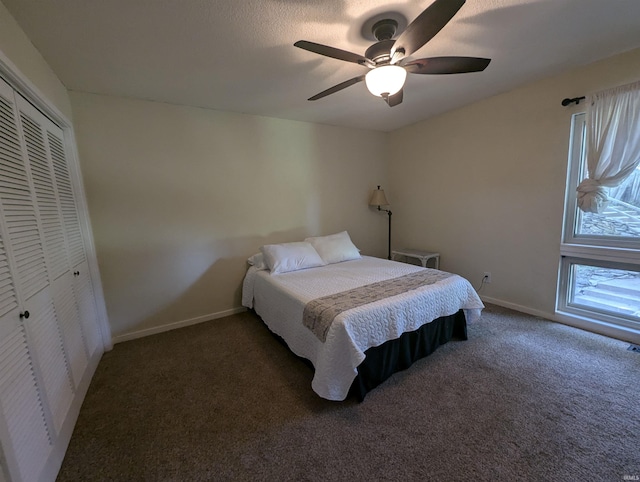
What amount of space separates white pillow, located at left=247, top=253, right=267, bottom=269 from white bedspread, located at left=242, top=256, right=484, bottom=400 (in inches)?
2.9

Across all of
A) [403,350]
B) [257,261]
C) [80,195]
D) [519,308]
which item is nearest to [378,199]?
[257,261]

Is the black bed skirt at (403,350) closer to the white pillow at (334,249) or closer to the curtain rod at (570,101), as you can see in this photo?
the white pillow at (334,249)

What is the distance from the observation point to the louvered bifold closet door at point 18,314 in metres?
1.04

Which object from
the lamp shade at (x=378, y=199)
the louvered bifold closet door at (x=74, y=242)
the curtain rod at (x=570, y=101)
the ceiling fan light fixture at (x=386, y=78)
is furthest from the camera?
the lamp shade at (x=378, y=199)

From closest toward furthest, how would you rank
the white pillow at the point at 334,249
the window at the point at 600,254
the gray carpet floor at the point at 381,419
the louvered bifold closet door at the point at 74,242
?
1. the gray carpet floor at the point at 381,419
2. the louvered bifold closet door at the point at 74,242
3. the window at the point at 600,254
4. the white pillow at the point at 334,249

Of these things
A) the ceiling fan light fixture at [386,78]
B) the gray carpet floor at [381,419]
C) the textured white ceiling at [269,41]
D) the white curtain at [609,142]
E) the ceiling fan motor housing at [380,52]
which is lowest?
the gray carpet floor at [381,419]

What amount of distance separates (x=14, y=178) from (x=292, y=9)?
1703 millimetres

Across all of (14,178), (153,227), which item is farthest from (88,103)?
(14,178)

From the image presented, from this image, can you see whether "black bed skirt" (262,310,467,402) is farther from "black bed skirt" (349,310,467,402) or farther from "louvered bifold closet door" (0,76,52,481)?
"louvered bifold closet door" (0,76,52,481)

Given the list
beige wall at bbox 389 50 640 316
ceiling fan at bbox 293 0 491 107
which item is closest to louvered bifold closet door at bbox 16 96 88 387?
ceiling fan at bbox 293 0 491 107

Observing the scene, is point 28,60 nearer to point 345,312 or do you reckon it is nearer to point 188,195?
point 188,195

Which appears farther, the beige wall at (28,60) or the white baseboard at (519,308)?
the white baseboard at (519,308)

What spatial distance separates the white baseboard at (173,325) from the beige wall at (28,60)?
Result: 202cm

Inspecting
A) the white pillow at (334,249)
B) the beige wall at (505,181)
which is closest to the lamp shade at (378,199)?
the beige wall at (505,181)
